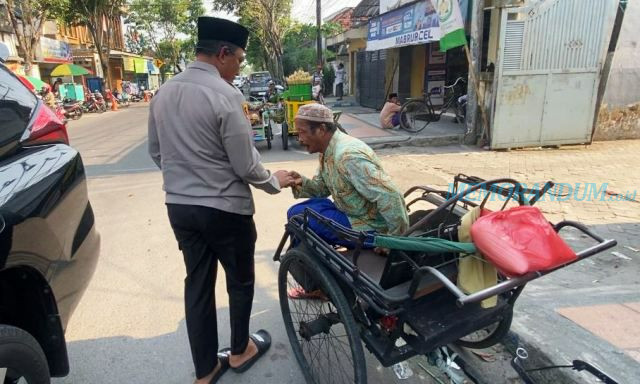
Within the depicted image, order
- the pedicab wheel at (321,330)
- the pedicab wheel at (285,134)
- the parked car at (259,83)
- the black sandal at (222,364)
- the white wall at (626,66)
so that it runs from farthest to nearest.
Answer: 1. the parked car at (259,83)
2. the pedicab wheel at (285,134)
3. the white wall at (626,66)
4. the black sandal at (222,364)
5. the pedicab wheel at (321,330)

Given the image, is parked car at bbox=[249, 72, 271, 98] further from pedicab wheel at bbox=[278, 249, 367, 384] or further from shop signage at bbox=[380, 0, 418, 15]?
pedicab wheel at bbox=[278, 249, 367, 384]

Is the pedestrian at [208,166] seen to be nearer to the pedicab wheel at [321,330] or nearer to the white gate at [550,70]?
the pedicab wheel at [321,330]

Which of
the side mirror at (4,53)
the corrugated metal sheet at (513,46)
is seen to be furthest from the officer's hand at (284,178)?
the corrugated metal sheet at (513,46)

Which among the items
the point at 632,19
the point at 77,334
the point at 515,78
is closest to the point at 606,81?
the point at 632,19

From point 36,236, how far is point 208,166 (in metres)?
0.75

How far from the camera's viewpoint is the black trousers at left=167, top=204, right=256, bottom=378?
215cm

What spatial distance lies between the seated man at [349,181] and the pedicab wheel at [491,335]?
26.4 inches

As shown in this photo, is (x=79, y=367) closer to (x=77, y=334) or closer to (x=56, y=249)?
(x=77, y=334)

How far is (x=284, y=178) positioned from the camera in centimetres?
257

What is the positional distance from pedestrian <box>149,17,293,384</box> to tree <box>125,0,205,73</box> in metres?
37.0

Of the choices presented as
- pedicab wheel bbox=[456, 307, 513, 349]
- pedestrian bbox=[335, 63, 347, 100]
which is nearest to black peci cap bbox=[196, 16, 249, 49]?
pedicab wheel bbox=[456, 307, 513, 349]

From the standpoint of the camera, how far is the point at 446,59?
47.0 ft

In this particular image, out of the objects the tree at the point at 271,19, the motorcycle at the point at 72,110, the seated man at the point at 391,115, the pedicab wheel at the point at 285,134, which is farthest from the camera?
the tree at the point at 271,19

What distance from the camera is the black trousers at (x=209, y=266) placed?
2152 millimetres
